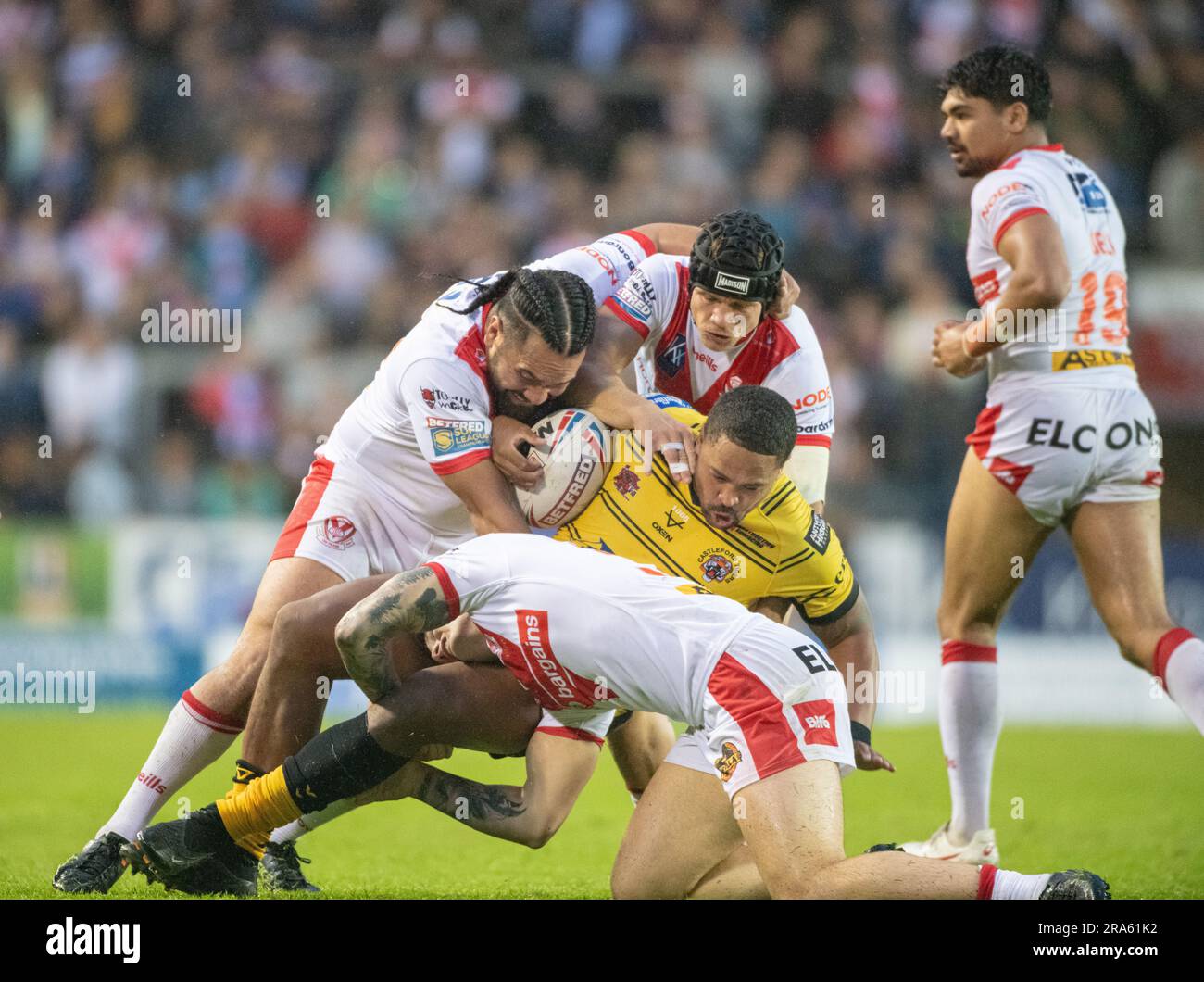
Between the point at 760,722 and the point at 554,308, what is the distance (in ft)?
4.69

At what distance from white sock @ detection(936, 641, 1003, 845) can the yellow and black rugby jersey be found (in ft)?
2.81

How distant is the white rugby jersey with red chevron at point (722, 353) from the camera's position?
205 inches

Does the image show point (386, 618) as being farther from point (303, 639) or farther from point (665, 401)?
point (665, 401)

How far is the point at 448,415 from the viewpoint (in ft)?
16.0

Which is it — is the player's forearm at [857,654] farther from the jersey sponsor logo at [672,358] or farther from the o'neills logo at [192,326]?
the o'neills logo at [192,326]

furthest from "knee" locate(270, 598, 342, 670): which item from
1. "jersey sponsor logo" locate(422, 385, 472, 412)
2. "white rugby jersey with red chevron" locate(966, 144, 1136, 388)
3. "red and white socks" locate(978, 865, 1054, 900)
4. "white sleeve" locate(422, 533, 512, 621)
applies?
"white rugby jersey with red chevron" locate(966, 144, 1136, 388)

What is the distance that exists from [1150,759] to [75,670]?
697 cm

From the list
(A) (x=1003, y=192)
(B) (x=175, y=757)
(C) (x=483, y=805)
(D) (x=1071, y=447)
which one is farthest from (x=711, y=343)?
(B) (x=175, y=757)

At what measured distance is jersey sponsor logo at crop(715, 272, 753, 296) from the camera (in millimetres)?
4945

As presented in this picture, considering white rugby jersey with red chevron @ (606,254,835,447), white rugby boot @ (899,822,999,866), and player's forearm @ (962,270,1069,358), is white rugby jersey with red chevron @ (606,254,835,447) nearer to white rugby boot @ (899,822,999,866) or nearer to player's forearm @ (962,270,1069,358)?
player's forearm @ (962,270,1069,358)

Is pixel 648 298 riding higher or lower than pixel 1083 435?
higher

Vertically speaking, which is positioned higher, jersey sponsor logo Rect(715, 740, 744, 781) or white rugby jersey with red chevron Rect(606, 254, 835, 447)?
white rugby jersey with red chevron Rect(606, 254, 835, 447)
